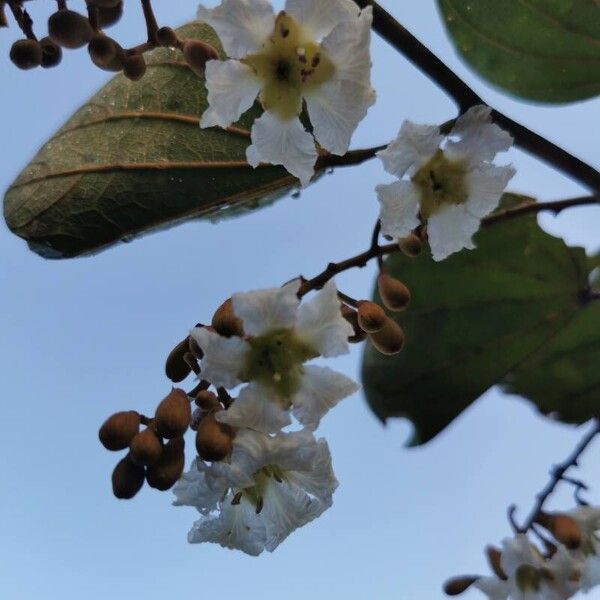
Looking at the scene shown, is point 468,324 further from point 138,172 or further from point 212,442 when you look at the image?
point 212,442

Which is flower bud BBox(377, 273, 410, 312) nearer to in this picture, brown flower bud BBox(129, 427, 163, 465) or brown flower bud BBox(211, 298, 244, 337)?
brown flower bud BBox(211, 298, 244, 337)

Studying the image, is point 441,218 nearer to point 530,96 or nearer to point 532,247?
point 530,96

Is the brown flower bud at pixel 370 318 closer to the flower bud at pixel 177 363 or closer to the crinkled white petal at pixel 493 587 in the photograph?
the flower bud at pixel 177 363

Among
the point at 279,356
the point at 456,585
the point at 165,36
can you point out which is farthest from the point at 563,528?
the point at 165,36

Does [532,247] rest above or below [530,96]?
below

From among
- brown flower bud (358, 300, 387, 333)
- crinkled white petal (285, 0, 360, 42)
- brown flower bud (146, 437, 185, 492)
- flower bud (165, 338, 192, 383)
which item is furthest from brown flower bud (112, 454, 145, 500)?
crinkled white petal (285, 0, 360, 42)

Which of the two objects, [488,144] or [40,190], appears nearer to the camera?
[488,144]

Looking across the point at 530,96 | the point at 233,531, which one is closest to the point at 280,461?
the point at 233,531
